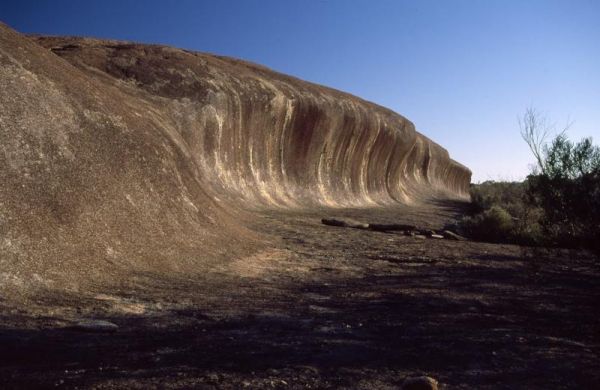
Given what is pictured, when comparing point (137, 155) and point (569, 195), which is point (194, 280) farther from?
point (569, 195)

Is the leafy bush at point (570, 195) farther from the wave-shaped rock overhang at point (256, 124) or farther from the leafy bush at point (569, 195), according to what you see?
the wave-shaped rock overhang at point (256, 124)

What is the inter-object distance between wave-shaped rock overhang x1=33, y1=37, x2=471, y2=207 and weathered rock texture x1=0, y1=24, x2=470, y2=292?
6 centimetres

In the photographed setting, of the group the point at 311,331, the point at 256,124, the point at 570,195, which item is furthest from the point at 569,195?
the point at 256,124

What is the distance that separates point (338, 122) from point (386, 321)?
736 inches

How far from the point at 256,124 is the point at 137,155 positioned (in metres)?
9.34

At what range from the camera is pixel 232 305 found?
581 cm

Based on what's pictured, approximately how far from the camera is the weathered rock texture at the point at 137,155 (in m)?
6.46

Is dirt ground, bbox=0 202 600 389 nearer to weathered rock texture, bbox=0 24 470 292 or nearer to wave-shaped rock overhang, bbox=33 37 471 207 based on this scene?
weathered rock texture, bbox=0 24 470 292

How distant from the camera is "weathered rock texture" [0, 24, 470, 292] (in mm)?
6457

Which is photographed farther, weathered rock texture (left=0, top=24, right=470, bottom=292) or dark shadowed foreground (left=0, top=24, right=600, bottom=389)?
weathered rock texture (left=0, top=24, right=470, bottom=292)

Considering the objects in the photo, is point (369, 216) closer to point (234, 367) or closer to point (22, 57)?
point (22, 57)

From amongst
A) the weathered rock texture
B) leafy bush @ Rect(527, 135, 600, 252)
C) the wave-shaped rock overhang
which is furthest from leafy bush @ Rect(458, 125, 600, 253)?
the wave-shaped rock overhang

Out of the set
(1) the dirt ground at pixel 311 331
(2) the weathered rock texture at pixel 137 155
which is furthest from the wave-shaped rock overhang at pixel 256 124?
(1) the dirt ground at pixel 311 331

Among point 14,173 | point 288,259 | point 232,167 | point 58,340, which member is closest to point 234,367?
point 58,340
